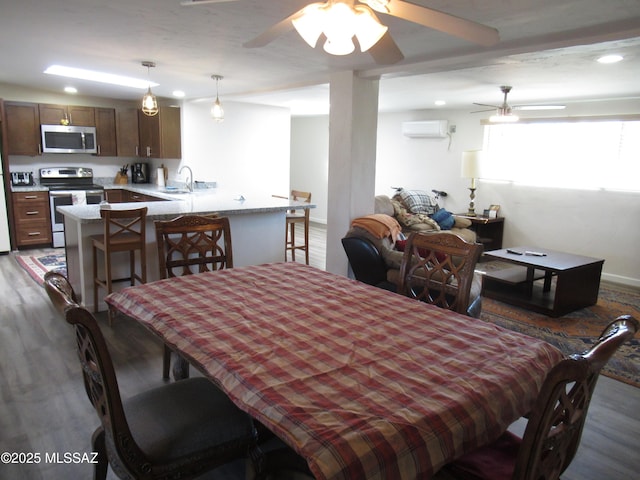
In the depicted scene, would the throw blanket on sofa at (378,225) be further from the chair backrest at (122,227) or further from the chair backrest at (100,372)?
the chair backrest at (100,372)

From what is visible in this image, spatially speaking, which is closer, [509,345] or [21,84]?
[509,345]

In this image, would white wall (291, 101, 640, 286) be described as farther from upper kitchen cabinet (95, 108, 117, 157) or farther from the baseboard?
upper kitchen cabinet (95, 108, 117, 157)

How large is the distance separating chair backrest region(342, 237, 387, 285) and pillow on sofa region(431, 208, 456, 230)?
97.4 inches

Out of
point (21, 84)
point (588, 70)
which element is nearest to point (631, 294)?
point (588, 70)

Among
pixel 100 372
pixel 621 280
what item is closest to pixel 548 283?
pixel 621 280

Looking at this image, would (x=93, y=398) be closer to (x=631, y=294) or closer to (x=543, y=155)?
(x=631, y=294)

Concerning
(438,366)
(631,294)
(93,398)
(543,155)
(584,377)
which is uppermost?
(543,155)

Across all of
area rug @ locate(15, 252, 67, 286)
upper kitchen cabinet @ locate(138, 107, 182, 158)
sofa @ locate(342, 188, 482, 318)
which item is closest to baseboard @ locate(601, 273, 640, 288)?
sofa @ locate(342, 188, 482, 318)

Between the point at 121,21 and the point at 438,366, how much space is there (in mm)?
2842

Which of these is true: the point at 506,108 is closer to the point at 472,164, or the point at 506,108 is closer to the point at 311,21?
the point at 472,164

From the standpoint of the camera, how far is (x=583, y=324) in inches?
158

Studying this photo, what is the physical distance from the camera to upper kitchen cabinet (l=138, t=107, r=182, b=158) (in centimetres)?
648

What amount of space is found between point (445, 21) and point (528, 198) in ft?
17.6

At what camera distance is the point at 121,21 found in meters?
2.84
